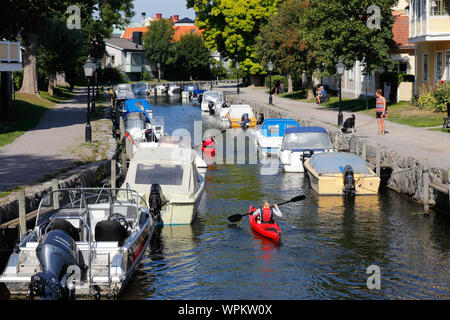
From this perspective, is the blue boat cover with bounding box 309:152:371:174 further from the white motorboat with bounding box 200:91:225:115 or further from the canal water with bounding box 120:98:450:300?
the white motorboat with bounding box 200:91:225:115

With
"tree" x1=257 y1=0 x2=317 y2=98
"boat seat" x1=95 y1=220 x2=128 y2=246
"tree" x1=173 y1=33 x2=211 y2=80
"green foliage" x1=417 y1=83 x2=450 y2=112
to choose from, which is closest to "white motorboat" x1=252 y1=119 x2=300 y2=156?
"green foliage" x1=417 y1=83 x2=450 y2=112

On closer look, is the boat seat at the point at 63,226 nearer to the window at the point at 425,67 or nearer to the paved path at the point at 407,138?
the paved path at the point at 407,138

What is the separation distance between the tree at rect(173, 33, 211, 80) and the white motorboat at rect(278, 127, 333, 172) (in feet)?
294

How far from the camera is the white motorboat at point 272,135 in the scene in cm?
3588

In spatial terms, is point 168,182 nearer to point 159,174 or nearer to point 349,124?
point 159,174

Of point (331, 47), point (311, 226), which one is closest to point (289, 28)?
point (331, 47)

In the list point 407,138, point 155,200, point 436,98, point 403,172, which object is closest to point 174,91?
point 436,98

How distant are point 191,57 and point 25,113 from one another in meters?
75.4

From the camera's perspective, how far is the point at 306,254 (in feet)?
60.7

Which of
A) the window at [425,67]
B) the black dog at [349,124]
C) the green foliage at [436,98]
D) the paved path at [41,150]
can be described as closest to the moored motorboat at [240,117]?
the paved path at [41,150]

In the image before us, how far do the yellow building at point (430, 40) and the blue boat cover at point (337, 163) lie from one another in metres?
19.3

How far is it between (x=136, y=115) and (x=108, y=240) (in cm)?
2511

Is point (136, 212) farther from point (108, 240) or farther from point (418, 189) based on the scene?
point (418, 189)
